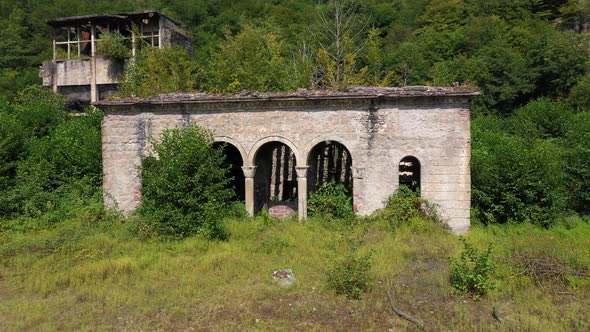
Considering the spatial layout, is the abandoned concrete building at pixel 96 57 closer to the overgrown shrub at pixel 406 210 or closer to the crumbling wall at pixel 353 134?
the crumbling wall at pixel 353 134

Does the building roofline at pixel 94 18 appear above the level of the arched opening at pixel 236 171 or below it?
above

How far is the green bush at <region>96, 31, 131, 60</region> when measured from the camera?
85.4 ft

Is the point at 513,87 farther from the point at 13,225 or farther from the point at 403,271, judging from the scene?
the point at 13,225

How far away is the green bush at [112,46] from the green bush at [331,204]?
63.2 feet

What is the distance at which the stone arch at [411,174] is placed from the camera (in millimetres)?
13302

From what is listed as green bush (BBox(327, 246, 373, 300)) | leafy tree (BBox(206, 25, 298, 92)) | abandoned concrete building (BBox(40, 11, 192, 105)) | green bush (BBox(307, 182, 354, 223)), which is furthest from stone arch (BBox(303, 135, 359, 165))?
abandoned concrete building (BBox(40, 11, 192, 105))

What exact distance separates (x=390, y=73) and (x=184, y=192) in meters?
20.4

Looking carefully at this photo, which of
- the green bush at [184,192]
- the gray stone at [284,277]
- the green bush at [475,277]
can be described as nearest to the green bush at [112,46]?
the green bush at [184,192]

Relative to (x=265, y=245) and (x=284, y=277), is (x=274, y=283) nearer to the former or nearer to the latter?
(x=284, y=277)

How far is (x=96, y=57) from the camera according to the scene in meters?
27.0

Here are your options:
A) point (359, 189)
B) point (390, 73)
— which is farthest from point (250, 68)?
point (359, 189)

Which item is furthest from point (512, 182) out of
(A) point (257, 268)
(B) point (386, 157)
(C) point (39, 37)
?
(C) point (39, 37)

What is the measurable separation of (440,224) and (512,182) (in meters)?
2.63

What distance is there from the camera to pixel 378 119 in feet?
40.6
